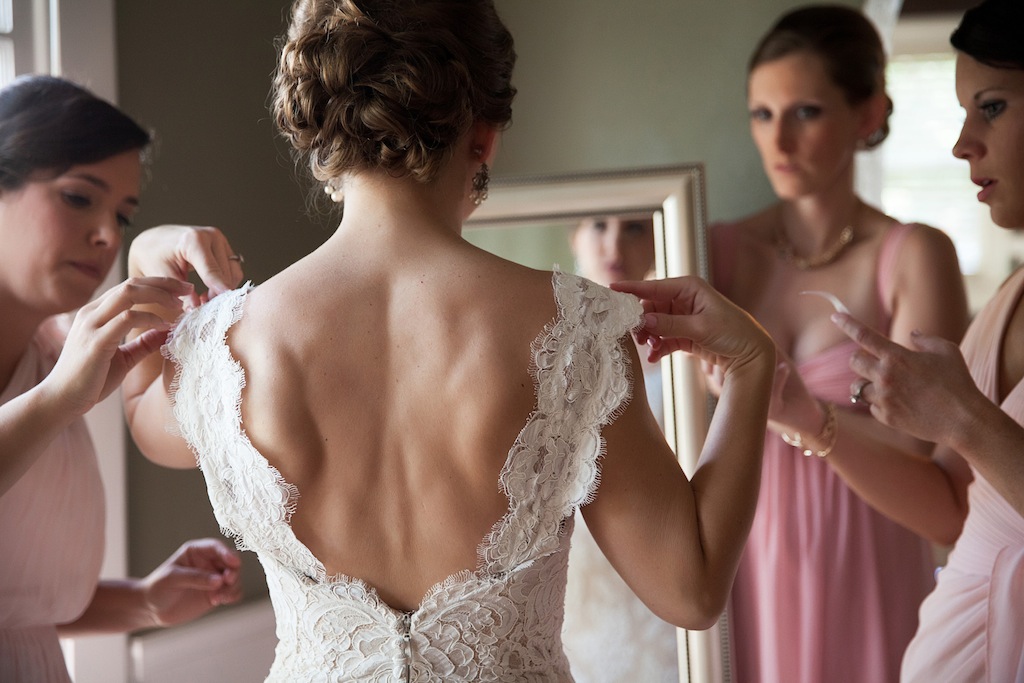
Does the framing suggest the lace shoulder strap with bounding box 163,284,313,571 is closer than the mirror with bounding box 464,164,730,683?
Yes

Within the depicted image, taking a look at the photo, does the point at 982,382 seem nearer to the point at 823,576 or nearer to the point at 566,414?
the point at 823,576

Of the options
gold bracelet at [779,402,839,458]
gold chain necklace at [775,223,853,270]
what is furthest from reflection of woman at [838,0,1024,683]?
gold chain necklace at [775,223,853,270]

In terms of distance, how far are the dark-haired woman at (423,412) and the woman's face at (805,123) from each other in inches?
48.2

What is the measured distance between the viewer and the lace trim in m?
1.13

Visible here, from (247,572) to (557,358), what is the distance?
172 centimetres

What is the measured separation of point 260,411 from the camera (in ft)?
3.77

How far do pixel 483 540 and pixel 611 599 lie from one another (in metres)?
0.86

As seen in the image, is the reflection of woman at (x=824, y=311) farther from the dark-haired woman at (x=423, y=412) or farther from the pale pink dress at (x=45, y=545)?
the pale pink dress at (x=45, y=545)

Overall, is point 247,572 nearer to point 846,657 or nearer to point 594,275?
point 594,275

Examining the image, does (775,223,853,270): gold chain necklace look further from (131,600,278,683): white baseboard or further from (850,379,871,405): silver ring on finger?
(131,600,278,683): white baseboard

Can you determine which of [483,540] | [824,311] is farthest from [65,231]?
[824,311]

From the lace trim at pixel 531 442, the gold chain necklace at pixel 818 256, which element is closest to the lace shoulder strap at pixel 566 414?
the lace trim at pixel 531 442

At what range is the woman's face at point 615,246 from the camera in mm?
2064

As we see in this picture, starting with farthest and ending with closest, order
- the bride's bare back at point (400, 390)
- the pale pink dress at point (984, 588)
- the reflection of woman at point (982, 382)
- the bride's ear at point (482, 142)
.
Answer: the pale pink dress at point (984, 588), the reflection of woman at point (982, 382), the bride's ear at point (482, 142), the bride's bare back at point (400, 390)
